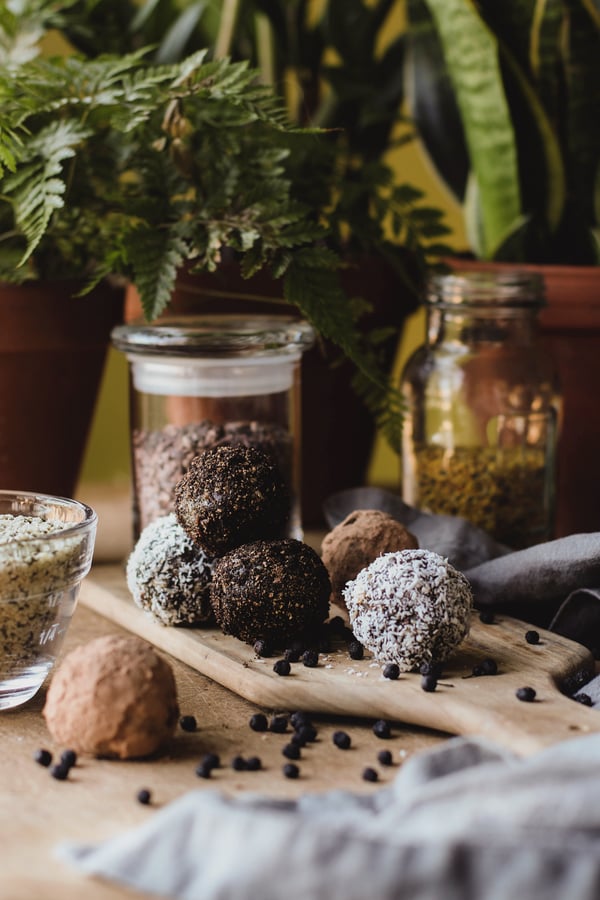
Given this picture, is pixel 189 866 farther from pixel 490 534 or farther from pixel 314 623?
pixel 490 534

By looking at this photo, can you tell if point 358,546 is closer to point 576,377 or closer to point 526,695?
point 526,695

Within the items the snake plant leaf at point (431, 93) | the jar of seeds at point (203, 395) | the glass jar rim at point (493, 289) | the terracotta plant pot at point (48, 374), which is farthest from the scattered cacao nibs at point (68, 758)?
the snake plant leaf at point (431, 93)

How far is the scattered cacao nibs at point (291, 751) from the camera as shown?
702 mm

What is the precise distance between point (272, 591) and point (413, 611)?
103mm

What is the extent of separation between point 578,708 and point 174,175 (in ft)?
2.01

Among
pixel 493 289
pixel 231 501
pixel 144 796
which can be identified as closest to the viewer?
pixel 144 796

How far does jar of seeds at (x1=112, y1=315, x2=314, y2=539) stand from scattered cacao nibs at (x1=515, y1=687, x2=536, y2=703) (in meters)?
0.37

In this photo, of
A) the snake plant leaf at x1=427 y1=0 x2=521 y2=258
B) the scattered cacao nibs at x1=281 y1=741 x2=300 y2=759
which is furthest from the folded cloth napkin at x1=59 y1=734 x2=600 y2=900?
the snake plant leaf at x1=427 y1=0 x2=521 y2=258

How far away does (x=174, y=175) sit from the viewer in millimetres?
1060

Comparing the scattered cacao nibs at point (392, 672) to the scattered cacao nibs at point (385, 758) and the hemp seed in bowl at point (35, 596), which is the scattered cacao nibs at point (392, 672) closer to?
the scattered cacao nibs at point (385, 758)

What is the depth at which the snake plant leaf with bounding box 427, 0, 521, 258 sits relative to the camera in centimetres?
115

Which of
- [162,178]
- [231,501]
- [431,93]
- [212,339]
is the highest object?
[431,93]

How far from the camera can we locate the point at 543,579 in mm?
914

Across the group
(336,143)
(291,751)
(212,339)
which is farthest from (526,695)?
(336,143)
